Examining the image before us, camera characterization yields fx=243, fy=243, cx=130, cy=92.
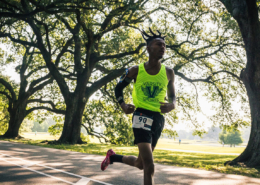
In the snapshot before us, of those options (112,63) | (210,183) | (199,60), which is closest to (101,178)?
(210,183)

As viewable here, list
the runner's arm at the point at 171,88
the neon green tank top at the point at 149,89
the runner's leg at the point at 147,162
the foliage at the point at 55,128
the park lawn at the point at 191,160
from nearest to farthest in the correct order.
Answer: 1. the runner's leg at the point at 147,162
2. the neon green tank top at the point at 149,89
3. the runner's arm at the point at 171,88
4. the park lawn at the point at 191,160
5. the foliage at the point at 55,128

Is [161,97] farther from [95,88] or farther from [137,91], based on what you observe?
[95,88]

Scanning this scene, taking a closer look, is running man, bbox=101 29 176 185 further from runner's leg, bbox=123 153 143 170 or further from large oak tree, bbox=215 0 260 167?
large oak tree, bbox=215 0 260 167

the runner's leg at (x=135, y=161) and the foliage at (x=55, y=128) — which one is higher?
the foliage at (x=55, y=128)

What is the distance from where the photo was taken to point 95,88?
1789cm

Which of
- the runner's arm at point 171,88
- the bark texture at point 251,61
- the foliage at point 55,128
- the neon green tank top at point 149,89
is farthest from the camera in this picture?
the foliage at point 55,128

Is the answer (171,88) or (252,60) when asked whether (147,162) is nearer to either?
(171,88)

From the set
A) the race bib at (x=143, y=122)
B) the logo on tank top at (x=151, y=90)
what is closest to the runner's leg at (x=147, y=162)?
the race bib at (x=143, y=122)

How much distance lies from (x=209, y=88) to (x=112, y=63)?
8179 mm

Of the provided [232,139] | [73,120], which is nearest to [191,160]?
[73,120]

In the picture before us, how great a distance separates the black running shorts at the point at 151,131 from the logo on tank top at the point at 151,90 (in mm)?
186

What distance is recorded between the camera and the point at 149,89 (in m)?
3.47

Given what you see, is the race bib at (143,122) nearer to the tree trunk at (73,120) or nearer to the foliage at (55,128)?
the tree trunk at (73,120)

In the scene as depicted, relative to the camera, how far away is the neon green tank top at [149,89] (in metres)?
3.46
